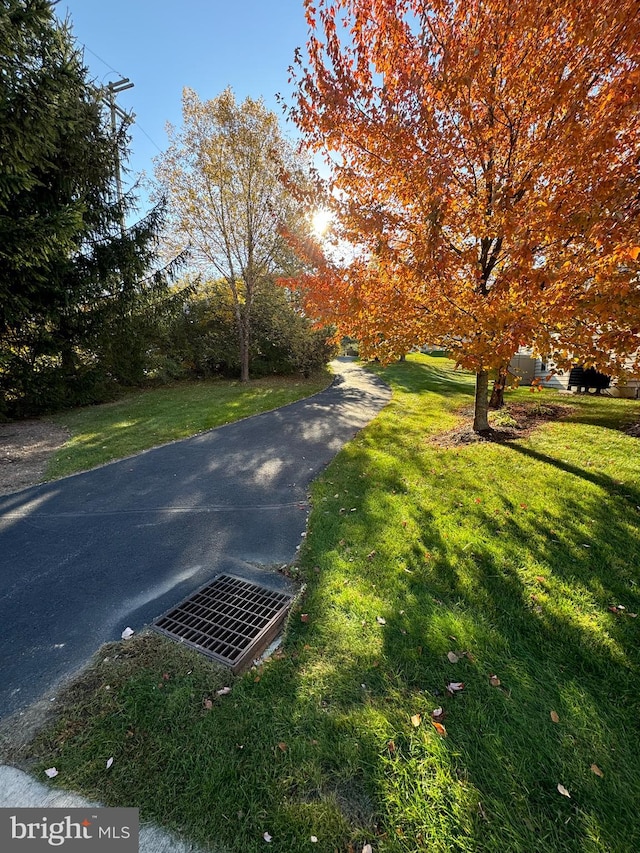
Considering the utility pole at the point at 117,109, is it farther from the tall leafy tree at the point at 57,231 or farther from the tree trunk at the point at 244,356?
the tree trunk at the point at 244,356

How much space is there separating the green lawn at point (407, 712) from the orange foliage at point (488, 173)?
2595 millimetres

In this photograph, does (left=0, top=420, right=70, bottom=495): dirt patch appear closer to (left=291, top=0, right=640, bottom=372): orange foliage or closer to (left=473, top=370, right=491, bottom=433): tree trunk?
(left=291, top=0, right=640, bottom=372): orange foliage

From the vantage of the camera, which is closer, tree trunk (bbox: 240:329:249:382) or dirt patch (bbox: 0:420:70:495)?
dirt patch (bbox: 0:420:70:495)

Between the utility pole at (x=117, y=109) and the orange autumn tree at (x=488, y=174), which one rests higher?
the utility pole at (x=117, y=109)

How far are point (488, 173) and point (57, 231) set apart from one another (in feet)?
24.8

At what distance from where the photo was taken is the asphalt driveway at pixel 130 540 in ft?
8.39

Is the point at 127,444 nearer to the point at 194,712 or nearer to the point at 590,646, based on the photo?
the point at 194,712

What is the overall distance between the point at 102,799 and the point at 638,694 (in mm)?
2992

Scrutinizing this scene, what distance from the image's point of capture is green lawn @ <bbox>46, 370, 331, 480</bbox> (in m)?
6.65

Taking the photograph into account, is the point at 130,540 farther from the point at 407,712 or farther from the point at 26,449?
the point at 26,449

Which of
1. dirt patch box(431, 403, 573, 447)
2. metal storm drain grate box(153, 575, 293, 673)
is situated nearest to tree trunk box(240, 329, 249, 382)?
dirt patch box(431, 403, 573, 447)

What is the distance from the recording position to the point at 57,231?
21.0 feet

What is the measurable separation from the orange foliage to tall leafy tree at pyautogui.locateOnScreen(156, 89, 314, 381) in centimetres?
744

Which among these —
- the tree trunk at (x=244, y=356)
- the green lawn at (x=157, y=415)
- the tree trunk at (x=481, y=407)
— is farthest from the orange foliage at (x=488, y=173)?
the tree trunk at (x=244, y=356)
